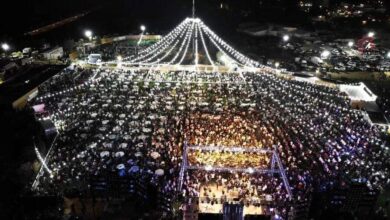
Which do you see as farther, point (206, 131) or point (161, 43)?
point (161, 43)

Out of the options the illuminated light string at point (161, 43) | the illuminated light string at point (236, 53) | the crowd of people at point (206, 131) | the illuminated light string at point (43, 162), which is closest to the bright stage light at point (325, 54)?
the illuminated light string at point (236, 53)

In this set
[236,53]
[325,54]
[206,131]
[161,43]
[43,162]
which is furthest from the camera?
[325,54]

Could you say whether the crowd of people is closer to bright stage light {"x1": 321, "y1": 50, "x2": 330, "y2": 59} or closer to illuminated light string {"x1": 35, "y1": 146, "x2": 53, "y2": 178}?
illuminated light string {"x1": 35, "y1": 146, "x2": 53, "y2": 178}

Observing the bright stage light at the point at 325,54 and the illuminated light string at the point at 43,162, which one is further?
the bright stage light at the point at 325,54

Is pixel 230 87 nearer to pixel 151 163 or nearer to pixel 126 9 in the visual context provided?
pixel 151 163

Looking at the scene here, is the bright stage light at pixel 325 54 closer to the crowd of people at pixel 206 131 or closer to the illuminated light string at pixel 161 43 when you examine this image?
the crowd of people at pixel 206 131

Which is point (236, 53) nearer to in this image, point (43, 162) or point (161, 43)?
point (161, 43)

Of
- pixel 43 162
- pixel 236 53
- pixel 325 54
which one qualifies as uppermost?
pixel 236 53

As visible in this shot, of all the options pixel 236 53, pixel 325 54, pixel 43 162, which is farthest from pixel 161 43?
pixel 43 162
